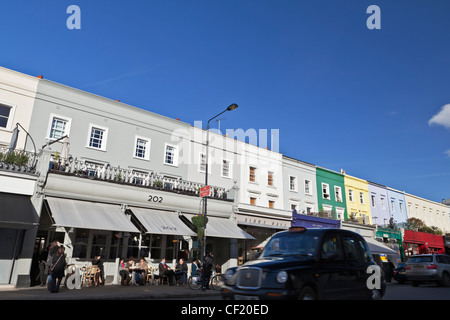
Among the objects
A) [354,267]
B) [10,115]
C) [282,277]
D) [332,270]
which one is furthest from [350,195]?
[282,277]

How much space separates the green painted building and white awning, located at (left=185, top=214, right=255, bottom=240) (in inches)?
573

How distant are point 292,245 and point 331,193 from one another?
30.6 m

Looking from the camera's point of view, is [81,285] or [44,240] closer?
[81,285]

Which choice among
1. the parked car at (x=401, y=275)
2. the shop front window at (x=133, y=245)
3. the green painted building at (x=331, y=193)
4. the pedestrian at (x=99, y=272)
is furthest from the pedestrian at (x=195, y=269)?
the green painted building at (x=331, y=193)

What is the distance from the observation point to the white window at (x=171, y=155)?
24.5 meters

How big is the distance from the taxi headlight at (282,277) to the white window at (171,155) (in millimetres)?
19057

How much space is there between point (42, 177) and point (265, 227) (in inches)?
A: 638

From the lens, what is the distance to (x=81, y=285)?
1530 cm

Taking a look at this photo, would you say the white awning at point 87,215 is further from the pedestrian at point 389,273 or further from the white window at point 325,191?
the white window at point 325,191

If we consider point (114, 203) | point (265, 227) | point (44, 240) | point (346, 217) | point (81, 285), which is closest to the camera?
point (81, 285)

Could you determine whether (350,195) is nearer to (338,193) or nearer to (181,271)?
(338,193)

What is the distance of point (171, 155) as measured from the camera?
24828 millimetres

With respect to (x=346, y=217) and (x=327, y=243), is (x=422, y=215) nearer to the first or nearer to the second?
(x=346, y=217)

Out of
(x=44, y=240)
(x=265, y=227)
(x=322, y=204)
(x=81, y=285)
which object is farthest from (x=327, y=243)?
(x=322, y=204)
